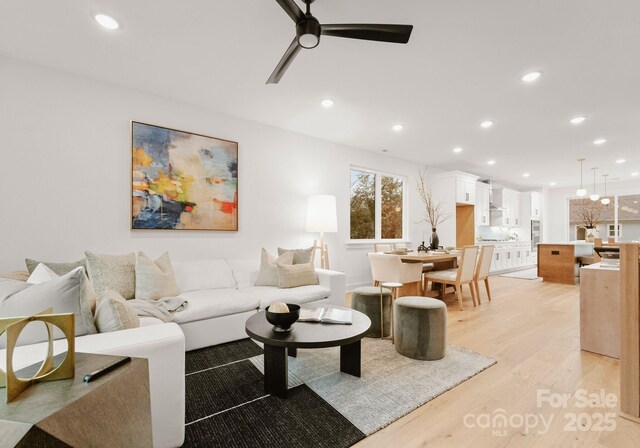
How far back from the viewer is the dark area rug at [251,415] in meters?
1.51

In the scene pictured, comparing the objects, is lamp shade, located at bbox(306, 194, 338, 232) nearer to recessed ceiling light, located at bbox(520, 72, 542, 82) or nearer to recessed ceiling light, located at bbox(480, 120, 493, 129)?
recessed ceiling light, located at bbox(480, 120, 493, 129)

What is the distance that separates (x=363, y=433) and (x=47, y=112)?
3.75 m

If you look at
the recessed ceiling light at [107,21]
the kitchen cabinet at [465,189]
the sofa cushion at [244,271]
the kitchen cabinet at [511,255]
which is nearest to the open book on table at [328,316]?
the sofa cushion at [244,271]

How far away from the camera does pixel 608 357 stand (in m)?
2.53


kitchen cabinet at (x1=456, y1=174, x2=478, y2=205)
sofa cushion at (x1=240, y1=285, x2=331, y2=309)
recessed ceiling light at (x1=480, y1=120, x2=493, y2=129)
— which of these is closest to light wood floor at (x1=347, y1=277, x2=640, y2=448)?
sofa cushion at (x1=240, y1=285, x2=331, y2=309)

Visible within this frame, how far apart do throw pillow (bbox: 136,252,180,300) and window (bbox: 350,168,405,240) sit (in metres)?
3.28

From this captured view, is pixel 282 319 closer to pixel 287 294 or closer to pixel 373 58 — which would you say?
pixel 287 294

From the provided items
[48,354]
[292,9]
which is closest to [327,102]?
[292,9]

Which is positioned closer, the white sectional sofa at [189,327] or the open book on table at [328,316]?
the white sectional sofa at [189,327]

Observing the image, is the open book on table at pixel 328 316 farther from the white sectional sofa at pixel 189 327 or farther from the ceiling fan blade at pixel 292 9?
the ceiling fan blade at pixel 292 9

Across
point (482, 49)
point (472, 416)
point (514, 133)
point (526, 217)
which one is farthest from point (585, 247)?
point (472, 416)

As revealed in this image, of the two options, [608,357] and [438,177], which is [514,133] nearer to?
[438,177]

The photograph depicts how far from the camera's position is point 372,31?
1.85m

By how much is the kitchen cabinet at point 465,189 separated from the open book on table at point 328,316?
5191 millimetres
